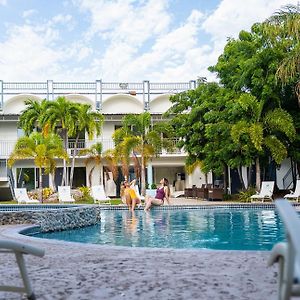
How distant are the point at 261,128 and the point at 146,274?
45.5 ft

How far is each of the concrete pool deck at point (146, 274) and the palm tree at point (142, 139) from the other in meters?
17.1

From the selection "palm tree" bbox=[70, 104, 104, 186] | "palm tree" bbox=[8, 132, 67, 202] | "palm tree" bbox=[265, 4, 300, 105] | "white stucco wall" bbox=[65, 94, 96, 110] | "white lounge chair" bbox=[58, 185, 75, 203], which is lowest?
"white lounge chair" bbox=[58, 185, 75, 203]

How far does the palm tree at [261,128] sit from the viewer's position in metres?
17.2

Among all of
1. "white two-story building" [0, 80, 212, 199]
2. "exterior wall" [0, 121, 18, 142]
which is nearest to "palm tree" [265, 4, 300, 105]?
"white two-story building" [0, 80, 212, 199]

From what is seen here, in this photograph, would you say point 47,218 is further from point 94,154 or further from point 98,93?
point 98,93

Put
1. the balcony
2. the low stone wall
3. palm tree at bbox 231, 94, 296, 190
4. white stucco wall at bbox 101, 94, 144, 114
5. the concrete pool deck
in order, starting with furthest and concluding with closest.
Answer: white stucco wall at bbox 101, 94, 144, 114
the balcony
palm tree at bbox 231, 94, 296, 190
the low stone wall
the concrete pool deck

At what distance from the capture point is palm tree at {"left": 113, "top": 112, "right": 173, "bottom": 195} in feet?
75.0

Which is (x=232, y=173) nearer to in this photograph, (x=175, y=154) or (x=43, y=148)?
(x=175, y=154)

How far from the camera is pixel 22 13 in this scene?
804 inches

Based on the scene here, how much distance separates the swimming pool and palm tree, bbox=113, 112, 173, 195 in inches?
400

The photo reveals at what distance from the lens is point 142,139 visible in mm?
23297

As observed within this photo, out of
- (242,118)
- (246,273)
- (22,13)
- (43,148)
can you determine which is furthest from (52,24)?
(246,273)

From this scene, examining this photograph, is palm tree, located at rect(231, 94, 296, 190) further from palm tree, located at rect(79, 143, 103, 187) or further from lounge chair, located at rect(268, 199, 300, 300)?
lounge chair, located at rect(268, 199, 300, 300)

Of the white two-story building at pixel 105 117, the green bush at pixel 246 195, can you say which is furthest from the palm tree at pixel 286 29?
the white two-story building at pixel 105 117
